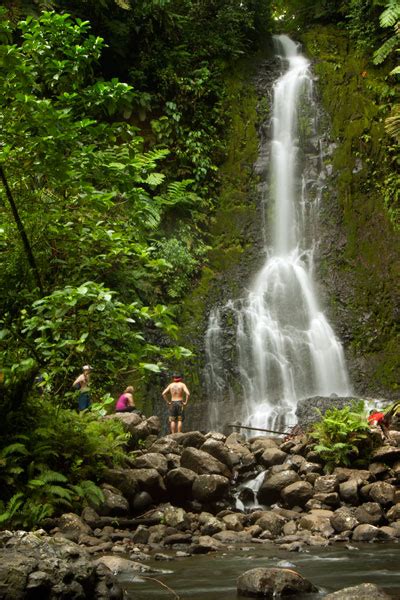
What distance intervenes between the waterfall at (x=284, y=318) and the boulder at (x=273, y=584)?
325 inches

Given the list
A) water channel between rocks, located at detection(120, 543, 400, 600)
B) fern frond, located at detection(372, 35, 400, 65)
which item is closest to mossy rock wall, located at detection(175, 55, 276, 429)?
fern frond, located at detection(372, 35, 400, 65)

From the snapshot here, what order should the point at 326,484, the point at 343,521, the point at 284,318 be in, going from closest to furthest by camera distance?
the point at 343,521
the point at 326,484
the point at 284,318

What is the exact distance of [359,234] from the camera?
17.1 metres

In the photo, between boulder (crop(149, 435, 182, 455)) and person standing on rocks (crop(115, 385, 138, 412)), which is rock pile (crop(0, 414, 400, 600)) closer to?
boulder (crop(149, 435, 182, 455))

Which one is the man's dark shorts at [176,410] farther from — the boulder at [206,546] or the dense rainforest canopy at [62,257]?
the boulder at [206,546]

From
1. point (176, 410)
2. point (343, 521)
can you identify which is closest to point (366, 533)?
point (343, 521)

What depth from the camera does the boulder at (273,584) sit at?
462 centimetres

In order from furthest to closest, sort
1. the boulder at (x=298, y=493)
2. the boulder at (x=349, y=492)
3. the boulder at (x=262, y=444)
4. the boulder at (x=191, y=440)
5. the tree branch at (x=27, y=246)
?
1. the boulder at (x=262, y=444)
2. the boulder at (x=191, y=440)
3. the boulder at (x=298, y=493)
4. the boulder at (x=349, y=492)
5. the tree branch at (x=27, y=246)

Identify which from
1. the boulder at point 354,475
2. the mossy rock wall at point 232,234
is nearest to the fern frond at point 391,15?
the mossy rock wall at point 232,234

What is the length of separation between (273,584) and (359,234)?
13581mm

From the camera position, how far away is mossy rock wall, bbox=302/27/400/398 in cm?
1534

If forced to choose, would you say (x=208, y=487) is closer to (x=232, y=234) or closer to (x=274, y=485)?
(x=274, y=485)

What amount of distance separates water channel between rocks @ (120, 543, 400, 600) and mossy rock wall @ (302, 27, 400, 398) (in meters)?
8.58

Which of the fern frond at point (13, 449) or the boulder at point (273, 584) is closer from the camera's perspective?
the boulder at point (273, 584)
